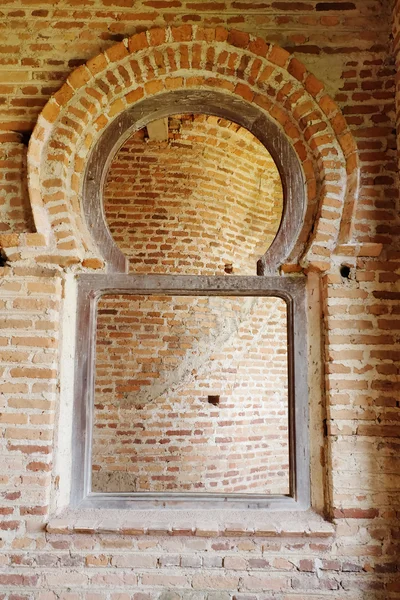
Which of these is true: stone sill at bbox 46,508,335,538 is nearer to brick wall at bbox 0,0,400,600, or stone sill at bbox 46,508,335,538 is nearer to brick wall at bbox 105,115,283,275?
brick wall at bbox 0,0,400,600

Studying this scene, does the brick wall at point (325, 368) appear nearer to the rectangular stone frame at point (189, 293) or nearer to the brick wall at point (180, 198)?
the rectangular stone frame at point (189, 293)

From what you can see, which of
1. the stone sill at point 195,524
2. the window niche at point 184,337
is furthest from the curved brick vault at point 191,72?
the window niche at point 184,337

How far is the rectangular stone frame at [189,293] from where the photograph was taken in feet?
11.3

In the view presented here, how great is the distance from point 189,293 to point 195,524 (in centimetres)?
152

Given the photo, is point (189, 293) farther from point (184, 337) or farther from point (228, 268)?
point (228, 268)

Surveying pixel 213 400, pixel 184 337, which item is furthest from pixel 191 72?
pixel 213 400

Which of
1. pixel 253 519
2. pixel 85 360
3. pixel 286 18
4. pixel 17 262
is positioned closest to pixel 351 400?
pixel 253 519

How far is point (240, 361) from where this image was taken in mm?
6383

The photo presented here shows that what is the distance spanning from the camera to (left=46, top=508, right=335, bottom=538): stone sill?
10.5 feet

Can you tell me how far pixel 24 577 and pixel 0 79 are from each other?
3331mm

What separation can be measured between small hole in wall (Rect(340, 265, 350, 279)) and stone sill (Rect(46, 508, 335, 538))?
1.58 metres

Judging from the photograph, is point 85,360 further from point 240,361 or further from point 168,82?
point 240,361

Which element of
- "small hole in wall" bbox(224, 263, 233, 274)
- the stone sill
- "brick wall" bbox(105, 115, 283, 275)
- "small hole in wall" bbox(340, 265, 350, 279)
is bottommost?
the stone sill

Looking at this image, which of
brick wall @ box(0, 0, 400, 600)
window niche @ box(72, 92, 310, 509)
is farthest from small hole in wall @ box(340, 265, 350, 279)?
window niche @ box(72, 92, 310, 509)
